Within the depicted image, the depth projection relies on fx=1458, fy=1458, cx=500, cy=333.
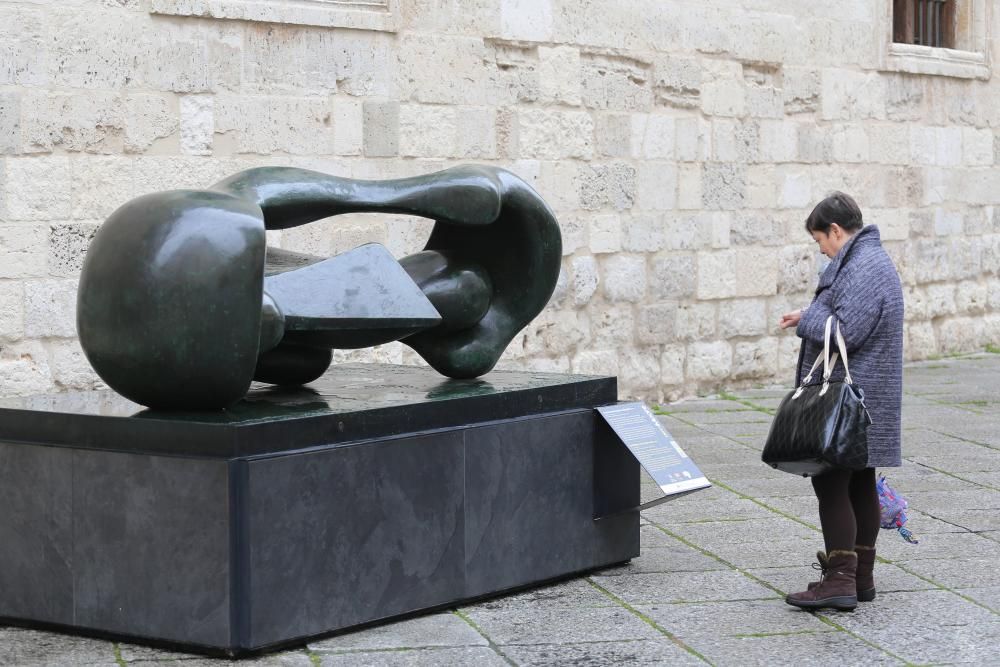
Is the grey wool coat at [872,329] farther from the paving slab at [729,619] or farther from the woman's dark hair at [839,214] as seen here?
the paving slab at [729,619]

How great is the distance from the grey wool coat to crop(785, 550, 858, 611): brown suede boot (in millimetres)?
298

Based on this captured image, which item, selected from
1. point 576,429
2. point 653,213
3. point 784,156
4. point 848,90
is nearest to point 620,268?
point 653,213

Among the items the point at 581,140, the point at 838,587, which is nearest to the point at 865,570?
the point at 838,587

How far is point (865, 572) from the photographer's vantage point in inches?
178

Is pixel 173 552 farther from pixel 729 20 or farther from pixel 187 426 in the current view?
pixel 729 20

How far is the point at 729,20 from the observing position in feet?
32.1

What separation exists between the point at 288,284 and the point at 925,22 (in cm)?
885

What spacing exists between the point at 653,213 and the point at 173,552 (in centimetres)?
602

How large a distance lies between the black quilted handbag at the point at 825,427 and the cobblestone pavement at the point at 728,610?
0.48m

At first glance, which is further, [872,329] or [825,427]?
[872,329]

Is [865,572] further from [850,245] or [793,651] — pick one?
[850,245]

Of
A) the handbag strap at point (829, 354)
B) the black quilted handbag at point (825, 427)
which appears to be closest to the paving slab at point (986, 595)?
the black quilted handbag at point (825, 427)

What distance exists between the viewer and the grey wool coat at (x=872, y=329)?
437cm

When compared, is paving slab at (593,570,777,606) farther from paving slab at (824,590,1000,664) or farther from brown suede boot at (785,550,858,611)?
paving slab at (824,590,1000,664)
